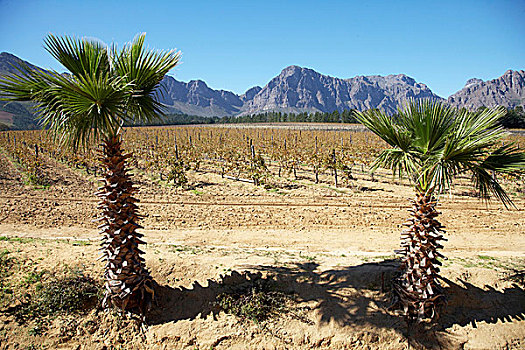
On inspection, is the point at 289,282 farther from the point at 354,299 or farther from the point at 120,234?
the point at 120,234

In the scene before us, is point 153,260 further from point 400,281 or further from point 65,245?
point 400,281

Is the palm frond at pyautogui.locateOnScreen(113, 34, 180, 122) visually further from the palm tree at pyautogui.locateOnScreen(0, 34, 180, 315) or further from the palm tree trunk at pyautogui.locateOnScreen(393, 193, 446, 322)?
the palm tree trunk at pyautogui.locateOnScreen(393, 193, 446, 322)

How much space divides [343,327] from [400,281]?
1205mm

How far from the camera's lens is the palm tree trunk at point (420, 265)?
4422 millimetres

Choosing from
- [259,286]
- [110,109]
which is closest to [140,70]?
[110,109]

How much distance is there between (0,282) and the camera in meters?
5.84

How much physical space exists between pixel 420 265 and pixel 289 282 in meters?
2.29

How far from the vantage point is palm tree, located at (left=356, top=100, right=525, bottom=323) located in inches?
155

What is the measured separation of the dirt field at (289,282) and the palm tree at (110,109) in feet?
2.55

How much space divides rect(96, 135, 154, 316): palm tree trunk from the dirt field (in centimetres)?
45

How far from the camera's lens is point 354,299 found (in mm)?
5367

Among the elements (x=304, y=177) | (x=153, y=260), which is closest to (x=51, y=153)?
(x=304, y=177)

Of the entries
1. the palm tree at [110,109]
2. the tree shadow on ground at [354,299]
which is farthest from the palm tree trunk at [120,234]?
the tree shadow on ground at [354,299]

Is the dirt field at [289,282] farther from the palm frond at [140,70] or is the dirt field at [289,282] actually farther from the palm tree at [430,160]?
the palm frond at [140,70]
